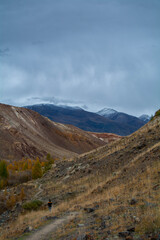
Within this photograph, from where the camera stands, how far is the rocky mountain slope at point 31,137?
102625 millimetres

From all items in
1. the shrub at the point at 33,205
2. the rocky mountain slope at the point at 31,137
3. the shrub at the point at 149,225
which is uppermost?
the rocky mountain slope at the point at 31,137

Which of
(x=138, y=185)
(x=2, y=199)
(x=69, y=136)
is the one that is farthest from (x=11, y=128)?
(x=138, y=185)

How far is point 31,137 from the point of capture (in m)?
120

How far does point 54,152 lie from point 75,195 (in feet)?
328

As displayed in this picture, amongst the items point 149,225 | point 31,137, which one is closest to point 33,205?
point 149,225

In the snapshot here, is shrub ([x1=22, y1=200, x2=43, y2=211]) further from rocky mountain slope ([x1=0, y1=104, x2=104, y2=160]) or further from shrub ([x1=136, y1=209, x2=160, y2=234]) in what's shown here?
rocky mountain slope ([x1=0, y1=104, x2=104, y2=160])

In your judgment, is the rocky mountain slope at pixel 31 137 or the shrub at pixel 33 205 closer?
the shrub at pixel 33 205

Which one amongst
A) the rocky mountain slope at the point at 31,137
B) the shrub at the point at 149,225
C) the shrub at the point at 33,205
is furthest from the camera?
the rocky mountain slope at the point at 31,137

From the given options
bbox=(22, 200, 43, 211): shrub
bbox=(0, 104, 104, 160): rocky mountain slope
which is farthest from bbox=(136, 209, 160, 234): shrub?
bbox=(0, 104, 104, 160): rocky mountain slope

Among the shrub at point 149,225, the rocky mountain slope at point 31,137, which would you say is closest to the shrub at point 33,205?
the shrub at point 149,225

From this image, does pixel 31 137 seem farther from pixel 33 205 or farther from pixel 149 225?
pixel 149 225

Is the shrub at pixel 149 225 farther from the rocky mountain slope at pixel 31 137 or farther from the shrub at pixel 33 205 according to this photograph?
the rocky mountain slope at pixel 31 137

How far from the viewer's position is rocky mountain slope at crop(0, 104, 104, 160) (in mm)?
102625

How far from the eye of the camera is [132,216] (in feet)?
24.7
